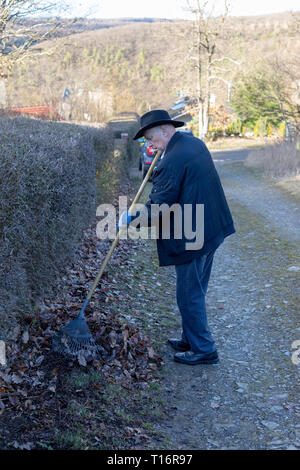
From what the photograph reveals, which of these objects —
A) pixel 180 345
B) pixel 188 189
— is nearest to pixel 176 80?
pixel 180 345

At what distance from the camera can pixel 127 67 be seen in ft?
234

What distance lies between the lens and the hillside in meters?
19.4

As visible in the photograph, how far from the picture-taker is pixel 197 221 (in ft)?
14.2

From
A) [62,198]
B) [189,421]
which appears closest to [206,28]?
[62,198]

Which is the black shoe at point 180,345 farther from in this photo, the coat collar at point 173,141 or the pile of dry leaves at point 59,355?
the coat collar at point 173,141

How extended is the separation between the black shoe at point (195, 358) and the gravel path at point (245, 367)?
51 mm

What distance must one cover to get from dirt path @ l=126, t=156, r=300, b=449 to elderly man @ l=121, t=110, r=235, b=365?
0.34 m

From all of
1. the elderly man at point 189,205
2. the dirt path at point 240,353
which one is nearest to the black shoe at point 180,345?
the dirt path at point 240,353

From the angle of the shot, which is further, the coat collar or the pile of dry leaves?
the coat collar

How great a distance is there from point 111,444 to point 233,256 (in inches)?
211

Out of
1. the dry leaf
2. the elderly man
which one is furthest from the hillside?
the dry leaf

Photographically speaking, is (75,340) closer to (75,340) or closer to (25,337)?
(75,340)

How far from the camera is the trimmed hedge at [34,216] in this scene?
4.09 meters

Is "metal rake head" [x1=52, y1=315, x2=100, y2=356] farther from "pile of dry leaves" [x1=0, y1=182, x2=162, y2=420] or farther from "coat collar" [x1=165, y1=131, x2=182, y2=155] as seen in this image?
"coat collar" [x1=165, y1=131, x2=182, y2=155]
